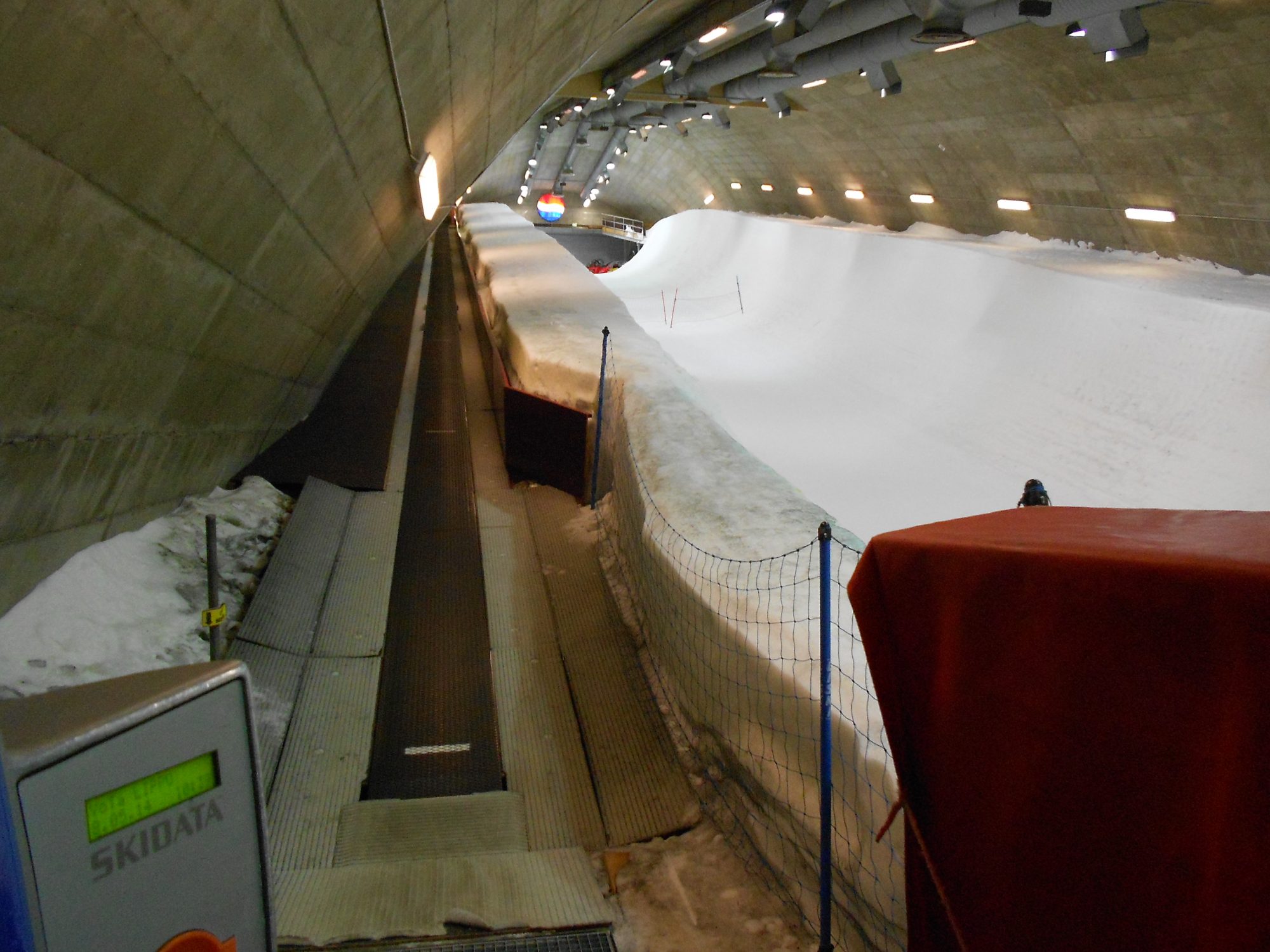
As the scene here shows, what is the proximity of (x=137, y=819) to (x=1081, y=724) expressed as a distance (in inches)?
72.4

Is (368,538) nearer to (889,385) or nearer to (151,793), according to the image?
(151,793)

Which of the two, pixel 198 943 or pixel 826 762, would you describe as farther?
pixel 826 762

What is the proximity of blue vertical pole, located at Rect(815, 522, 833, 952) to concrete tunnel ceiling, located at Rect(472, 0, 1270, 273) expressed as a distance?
282 inches

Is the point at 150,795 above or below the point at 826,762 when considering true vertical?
above

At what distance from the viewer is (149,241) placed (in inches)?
132

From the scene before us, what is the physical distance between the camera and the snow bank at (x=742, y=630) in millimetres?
3016

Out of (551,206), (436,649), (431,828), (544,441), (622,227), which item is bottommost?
(431,828)

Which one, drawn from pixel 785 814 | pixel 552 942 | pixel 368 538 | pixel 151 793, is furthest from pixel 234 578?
pixel 151 793

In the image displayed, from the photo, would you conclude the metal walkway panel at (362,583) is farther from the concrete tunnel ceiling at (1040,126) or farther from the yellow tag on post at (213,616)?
the concrete tunnel ceiling at (1040,126)

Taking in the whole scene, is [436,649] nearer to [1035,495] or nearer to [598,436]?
[598,436]

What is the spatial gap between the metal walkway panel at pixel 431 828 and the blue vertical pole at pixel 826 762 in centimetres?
155

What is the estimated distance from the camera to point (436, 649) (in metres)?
5.53

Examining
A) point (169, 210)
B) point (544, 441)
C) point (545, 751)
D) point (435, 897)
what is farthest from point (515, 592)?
point (169, 210)

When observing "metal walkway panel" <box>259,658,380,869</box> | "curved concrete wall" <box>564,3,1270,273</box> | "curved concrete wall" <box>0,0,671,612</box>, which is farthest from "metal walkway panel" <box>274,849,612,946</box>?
"curved concrete wall" <box>564,3,1270,273</box>
